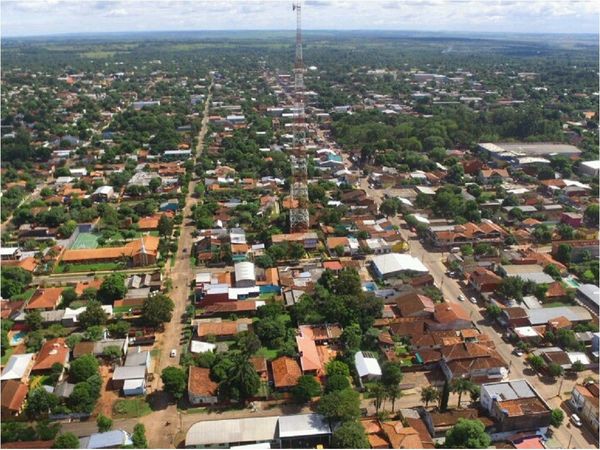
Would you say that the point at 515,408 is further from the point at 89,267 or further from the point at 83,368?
the point at 89,267

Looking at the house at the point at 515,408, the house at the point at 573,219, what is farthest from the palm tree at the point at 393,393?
the house at the point at 573,219

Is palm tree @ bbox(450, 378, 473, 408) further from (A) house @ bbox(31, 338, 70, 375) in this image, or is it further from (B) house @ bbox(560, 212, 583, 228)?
(B) house @ bbox(560, 212, 583, 228)

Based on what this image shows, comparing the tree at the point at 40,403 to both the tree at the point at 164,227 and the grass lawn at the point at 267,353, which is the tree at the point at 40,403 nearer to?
the grass lawn at the point at 267,353

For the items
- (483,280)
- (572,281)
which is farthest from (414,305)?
(572,281)

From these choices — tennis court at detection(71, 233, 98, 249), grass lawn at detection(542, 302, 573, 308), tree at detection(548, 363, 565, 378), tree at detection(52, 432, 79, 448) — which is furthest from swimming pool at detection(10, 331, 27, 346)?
grass lawn at detection(542, 302, 573, 308)

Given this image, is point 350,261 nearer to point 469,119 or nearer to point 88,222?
point 88,222
